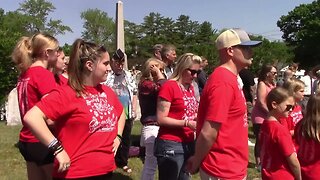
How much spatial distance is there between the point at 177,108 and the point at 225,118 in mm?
1441

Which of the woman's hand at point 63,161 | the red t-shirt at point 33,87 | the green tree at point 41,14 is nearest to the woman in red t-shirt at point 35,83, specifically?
the red t-shirt at point 33,87

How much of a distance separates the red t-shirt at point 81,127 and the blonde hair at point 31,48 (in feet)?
2.92

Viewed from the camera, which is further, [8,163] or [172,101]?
[8,163]

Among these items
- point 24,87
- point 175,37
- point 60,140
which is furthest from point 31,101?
point 175,37

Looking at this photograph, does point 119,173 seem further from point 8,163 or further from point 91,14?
point 91,14

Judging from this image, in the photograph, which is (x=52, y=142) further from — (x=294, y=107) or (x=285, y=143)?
(x=294, y=107)

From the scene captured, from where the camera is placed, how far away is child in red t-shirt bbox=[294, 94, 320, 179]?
4.06 metres

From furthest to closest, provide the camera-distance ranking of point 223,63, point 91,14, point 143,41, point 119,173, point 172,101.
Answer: point 143,41 → point 91,14 → point 119,173 → point 172,101 → point 223,63

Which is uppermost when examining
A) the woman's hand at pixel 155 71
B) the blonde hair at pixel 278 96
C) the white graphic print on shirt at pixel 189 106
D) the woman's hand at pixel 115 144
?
the woman's hand at pixel 155 71

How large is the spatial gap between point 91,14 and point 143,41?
1262 cm

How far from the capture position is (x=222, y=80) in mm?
3184

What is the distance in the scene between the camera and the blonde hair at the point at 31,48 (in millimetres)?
3963

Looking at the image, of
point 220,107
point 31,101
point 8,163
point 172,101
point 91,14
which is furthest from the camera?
point 91,14

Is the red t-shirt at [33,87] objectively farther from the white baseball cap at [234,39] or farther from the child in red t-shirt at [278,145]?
the child in red t-shirt at [278,145]
